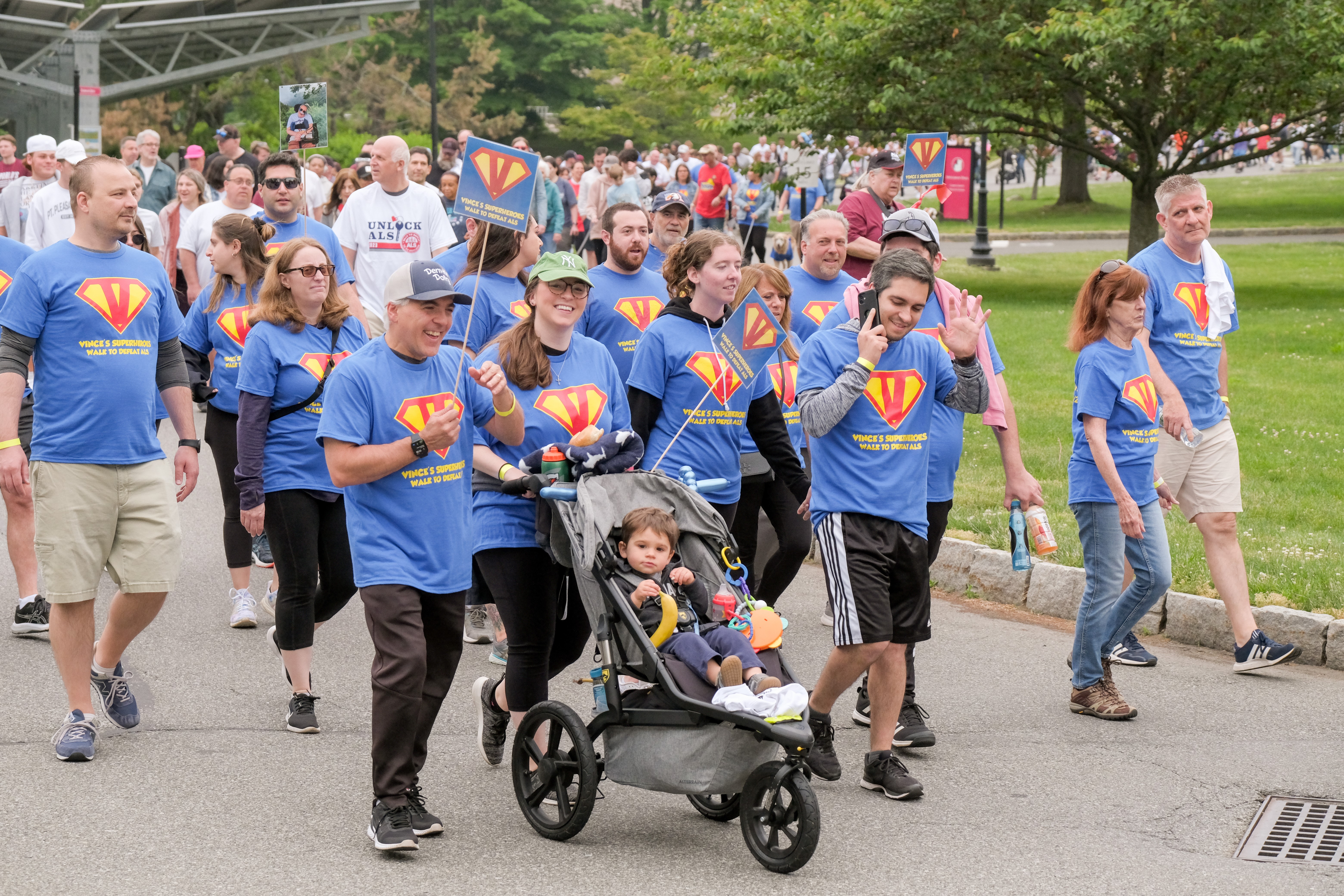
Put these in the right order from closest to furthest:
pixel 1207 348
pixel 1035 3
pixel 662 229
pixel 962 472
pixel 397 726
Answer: pixel 397 726 < pixel 1207 348 < pixel 662 229 < pixel 962 472 < pixel 1035 3

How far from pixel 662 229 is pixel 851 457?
10.8ft

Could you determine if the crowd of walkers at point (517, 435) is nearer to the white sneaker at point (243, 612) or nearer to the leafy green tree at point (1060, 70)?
the white sneaker at point (243, 612)

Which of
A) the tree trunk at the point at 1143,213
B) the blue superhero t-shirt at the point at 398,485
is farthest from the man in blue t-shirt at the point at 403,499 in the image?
the tree trunk at the point at 1143,213

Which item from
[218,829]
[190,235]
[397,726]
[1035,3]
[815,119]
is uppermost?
[1035,3]

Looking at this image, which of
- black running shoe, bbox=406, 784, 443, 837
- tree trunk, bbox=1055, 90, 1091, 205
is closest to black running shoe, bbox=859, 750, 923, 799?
black running shoe, bbox=406, 784, 443, 837

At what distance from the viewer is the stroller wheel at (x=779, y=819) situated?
15.4 ft

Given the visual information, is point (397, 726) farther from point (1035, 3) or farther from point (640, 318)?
point (1035, 3)

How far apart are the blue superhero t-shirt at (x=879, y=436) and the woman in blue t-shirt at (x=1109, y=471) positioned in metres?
1.27

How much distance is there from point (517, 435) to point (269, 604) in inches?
122

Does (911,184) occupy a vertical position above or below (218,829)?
above

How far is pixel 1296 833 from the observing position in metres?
5.28

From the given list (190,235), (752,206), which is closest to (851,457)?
(190,235)

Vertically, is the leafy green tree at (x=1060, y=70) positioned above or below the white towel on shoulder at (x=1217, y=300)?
above

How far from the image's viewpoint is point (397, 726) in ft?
16.3
